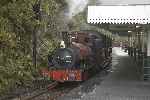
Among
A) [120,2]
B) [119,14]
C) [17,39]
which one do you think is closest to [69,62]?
[17,39]

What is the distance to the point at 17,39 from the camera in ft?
72.0

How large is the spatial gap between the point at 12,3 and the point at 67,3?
62.4 ft

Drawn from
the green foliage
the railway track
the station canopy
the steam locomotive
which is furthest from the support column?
the green foliage

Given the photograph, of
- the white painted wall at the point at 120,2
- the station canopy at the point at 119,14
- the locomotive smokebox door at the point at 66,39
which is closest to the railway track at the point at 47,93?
the locomotive smokebox door at the point at 66,39

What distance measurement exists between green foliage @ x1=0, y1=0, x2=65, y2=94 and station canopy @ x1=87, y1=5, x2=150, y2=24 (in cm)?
234

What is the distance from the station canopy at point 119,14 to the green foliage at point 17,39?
7.69 feet

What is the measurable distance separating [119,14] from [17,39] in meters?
5.77

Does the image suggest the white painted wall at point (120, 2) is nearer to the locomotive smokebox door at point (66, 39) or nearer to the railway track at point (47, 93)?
the locomotive smokebox door at point (66, 39)

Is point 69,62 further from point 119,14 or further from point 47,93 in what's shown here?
point 119,14

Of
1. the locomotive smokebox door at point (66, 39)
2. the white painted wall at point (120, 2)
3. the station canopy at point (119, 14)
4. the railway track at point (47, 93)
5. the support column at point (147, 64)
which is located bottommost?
the railway track at point (47, 93)

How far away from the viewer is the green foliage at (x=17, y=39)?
19109 mm

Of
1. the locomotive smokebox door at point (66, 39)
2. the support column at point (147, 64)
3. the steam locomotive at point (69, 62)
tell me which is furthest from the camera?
the support column at point (147, 64)

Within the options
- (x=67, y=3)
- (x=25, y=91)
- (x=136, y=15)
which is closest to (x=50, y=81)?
(x=25, y=91)

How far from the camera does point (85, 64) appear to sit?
2475 cm
